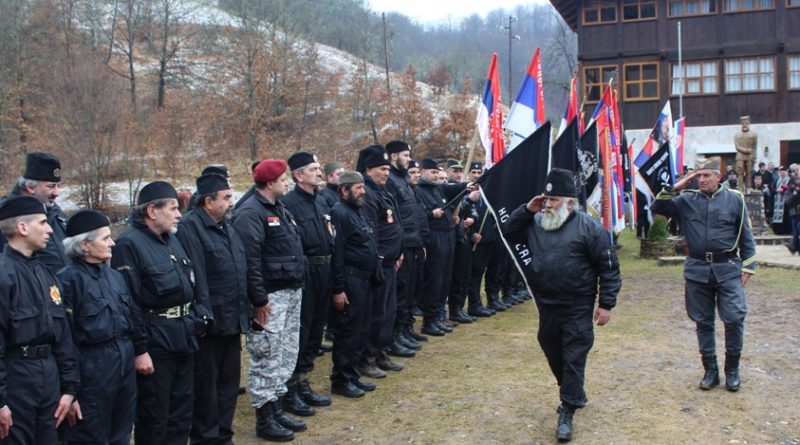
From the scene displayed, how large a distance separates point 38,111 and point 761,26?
94.8ft

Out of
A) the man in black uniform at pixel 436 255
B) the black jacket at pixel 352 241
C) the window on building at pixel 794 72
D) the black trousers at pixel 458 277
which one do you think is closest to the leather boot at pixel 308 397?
the black jacket at pixel 352 241

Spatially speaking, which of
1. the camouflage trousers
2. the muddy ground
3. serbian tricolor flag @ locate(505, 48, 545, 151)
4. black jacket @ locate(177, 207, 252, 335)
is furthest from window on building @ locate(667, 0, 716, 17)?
black jacket @ locate(177, 207, 252, 335)

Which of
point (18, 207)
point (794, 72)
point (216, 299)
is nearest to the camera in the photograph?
point (18, 207)

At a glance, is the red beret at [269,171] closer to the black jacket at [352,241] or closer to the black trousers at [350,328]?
the black jacket at [352,241]

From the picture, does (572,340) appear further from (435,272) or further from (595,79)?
(595,79)

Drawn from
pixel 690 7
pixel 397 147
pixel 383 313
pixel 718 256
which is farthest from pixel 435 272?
pixel 690 7

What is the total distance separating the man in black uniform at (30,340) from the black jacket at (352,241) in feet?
9.40

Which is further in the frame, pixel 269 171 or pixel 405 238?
pixel 405 238

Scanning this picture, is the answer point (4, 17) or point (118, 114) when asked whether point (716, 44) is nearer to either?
point (118, 114)

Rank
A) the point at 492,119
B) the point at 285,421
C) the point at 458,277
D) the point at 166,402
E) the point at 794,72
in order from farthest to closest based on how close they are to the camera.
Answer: the point at 794,72 < the point at 492,119 < the point at 458,277 < the point at 285,421 < the point at 166,402

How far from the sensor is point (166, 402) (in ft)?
14.6

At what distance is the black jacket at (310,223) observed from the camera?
19.8ft

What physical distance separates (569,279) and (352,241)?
80.4 inches

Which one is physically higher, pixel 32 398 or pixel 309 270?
pixel 309 270
